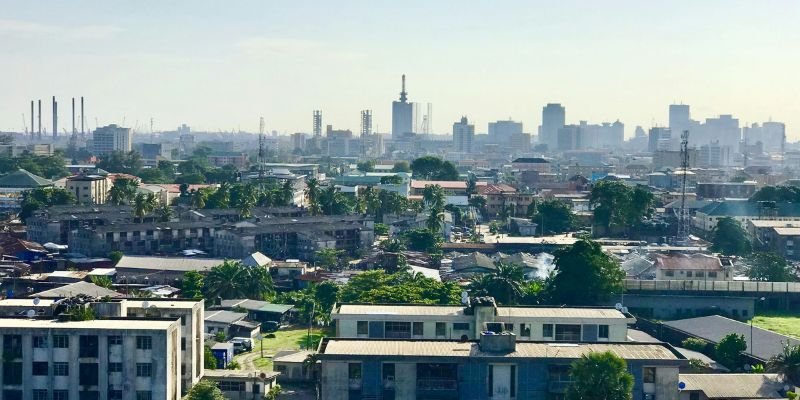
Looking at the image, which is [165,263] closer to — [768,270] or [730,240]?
[768,270]

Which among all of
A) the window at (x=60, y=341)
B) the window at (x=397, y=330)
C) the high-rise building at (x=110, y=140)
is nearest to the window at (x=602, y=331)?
the window at (x=397, y=330)

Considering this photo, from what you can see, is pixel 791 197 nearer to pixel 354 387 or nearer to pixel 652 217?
pixel 652 217

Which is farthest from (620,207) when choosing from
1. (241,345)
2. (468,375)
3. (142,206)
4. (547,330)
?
(468,375)

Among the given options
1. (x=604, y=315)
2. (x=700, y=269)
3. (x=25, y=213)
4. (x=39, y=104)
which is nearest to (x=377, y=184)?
(x=25, y=213)

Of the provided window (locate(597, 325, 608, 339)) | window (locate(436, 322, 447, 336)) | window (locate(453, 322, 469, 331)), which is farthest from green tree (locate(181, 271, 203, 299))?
window (locate(597, 325, 608, 339))

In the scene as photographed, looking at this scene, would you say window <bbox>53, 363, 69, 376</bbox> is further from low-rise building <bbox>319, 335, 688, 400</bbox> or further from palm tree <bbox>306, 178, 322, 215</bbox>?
palm tree <bbox>306, 178, 322, 215</bbox>

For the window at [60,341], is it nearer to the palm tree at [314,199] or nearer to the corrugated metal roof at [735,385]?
the corrugated metal roof at [735,385]
